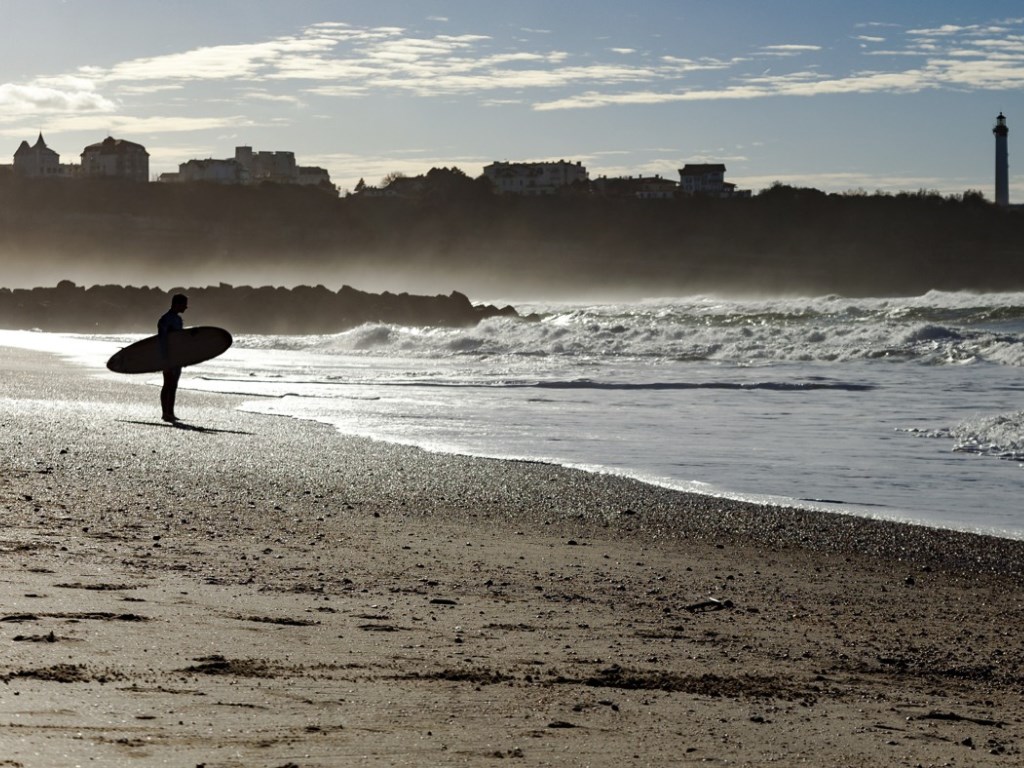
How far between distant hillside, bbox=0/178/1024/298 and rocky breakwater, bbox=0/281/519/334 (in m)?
50.5

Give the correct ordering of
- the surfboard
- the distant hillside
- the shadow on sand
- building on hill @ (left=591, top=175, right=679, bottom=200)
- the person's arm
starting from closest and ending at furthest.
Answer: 1. the shadow on sand
2. the person's arm
3. the surfboard
4. the distant hillside
5. building on hill @ (left=591, top=175, right=679, bottom=200)

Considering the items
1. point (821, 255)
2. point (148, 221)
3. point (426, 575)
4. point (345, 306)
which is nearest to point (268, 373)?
point (426, 575)

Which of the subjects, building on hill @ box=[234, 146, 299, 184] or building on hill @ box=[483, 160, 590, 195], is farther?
building on hill @ box=[234, 146, 299, 184]

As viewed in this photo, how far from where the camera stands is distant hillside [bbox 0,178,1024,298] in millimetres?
107625

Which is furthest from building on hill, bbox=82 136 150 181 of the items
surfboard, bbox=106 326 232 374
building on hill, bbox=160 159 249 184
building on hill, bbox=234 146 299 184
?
surfboard, bbox=106 326 232 374

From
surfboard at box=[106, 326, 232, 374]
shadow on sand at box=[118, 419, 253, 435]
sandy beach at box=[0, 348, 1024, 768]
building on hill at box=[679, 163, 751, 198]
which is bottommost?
sandy beach at box=[0, 348, 1024, 768]

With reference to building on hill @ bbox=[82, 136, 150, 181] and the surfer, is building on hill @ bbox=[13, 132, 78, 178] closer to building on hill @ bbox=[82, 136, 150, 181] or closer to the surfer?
building on hill @ bbox=[82, 136, 150, 181]

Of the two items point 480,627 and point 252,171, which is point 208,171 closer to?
point 252,171

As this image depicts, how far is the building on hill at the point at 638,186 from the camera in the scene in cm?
15188

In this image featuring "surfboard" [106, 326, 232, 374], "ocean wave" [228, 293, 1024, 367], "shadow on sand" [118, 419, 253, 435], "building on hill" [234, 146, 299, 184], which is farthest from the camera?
"building on hill" [234, 146, 299, 184]

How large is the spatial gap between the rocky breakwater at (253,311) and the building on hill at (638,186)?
10045cm

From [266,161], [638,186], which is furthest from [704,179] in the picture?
[266,161]

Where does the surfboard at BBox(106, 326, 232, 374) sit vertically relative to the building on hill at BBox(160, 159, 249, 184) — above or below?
below

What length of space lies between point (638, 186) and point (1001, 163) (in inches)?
1820
